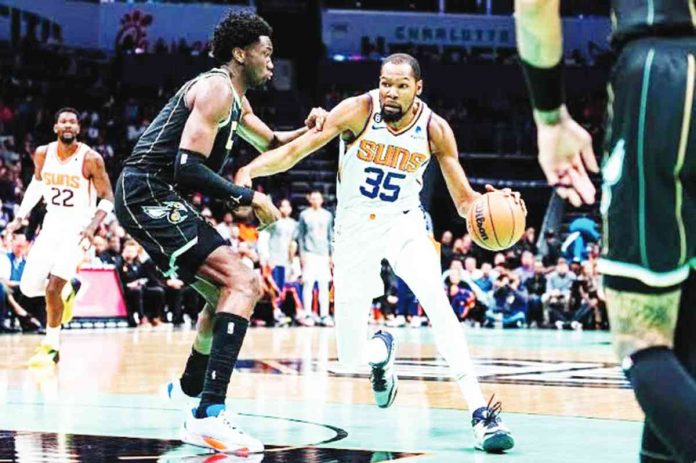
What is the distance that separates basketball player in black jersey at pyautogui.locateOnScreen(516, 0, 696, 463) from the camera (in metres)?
3.35

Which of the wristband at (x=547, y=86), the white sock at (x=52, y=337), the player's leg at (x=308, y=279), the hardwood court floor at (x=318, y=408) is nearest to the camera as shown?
the wristband at (x=547, y=86)

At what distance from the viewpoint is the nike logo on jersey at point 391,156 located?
7559 mm

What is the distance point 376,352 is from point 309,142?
134 centimetres

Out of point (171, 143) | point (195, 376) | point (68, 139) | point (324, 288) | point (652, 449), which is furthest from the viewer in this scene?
point (324, 288)

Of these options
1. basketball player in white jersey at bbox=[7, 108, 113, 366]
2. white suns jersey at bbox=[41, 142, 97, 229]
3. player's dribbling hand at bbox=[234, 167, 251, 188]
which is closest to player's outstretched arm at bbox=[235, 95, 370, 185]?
player's dribbling hand at bbox=[234, 167, 251, 188]

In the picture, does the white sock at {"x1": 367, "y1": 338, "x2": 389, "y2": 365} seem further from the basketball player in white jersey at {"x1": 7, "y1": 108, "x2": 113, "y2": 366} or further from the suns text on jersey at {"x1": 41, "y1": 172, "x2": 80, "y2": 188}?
the suns text on jersey at {"x1": 41, "y1": 172, "x2": 80, "y2": 188}

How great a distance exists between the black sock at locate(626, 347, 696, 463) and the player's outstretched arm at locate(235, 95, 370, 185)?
145 inches

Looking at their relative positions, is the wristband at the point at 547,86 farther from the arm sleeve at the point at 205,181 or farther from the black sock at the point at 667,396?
the arm sleeve at the point at 205,181

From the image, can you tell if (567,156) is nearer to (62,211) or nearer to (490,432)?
(490,432)

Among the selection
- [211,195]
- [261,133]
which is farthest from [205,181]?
[261,133]

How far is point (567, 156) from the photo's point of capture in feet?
11.3

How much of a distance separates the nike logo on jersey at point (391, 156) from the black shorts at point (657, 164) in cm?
413

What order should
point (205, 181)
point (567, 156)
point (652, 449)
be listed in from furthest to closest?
point (205, 181) < point (652, 449) < point (567, 156)

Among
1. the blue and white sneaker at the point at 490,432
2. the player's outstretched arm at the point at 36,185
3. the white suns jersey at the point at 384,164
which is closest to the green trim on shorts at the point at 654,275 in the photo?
the blue and white sneaker at the point at 490,432
